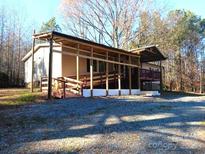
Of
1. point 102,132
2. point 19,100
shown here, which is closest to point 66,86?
point 19,100

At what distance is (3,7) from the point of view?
4169cm

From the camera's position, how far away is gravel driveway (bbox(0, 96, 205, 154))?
614 centimetres

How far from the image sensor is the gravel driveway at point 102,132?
6.14 metres

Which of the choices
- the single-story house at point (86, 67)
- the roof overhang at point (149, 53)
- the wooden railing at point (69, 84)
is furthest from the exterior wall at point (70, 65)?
the roof overhang at point (149, 53)

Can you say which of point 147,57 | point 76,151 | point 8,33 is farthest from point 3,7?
point 76,151

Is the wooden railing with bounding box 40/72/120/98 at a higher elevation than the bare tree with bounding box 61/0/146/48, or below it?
below

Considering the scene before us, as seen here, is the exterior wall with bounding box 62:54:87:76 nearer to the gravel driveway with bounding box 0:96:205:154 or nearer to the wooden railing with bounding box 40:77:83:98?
the wooden railing with bounding box 40:77:83:98

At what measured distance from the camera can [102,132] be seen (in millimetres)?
7367

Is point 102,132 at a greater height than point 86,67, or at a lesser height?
lesser

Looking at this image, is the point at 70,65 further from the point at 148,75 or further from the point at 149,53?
the point at 149,53

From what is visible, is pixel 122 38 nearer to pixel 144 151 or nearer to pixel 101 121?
pixel 101 121

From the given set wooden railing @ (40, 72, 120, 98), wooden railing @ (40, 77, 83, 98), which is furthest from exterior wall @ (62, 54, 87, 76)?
wooden railing @ (40, 77, 83, 98)

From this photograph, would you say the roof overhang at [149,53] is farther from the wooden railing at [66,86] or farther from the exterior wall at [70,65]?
the wooden railing at [66,86]

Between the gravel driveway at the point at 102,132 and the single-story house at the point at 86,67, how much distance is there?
7384 millimetres
